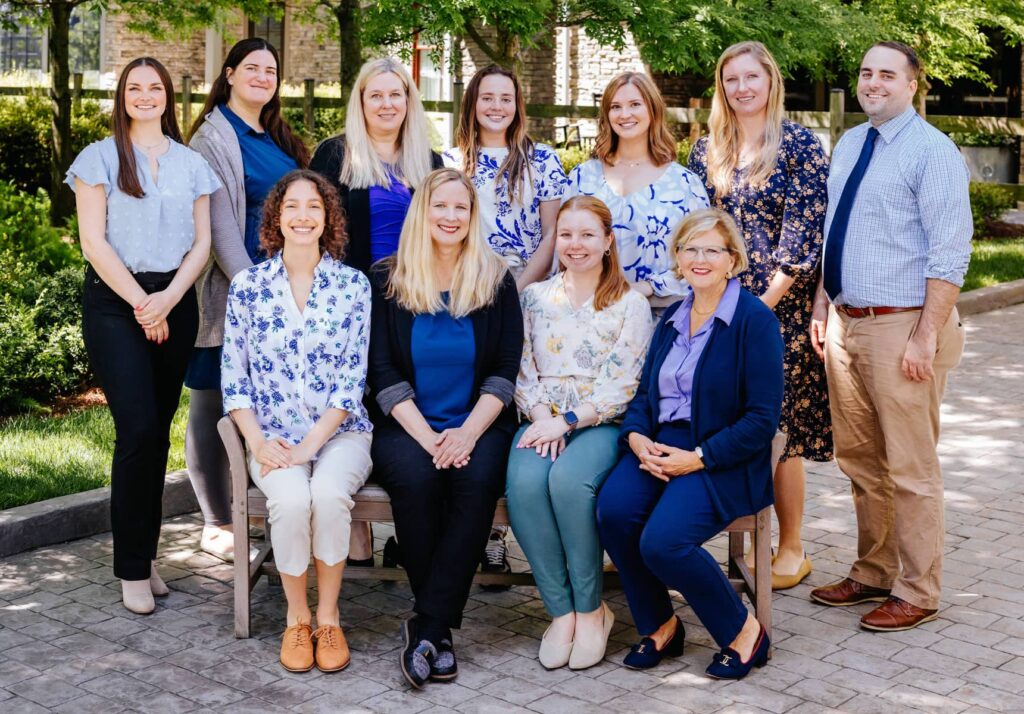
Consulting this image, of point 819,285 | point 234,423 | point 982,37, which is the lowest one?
point 234,423

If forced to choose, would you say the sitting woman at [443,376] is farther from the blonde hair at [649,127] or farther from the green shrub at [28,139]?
the green shrub at [28,139]

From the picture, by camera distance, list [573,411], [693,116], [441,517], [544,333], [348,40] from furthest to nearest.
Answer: [693,116] < [348,40] < [544,333] < [573,411] < [441,517]

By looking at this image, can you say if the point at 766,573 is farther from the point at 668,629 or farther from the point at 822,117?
the point at 822,117

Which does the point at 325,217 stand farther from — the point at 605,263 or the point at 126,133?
the point at 605,263

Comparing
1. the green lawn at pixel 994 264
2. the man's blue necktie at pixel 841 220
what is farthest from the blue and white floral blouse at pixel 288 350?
the green lawn at pixel 994 264

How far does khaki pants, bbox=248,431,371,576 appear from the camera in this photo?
475 centimetres

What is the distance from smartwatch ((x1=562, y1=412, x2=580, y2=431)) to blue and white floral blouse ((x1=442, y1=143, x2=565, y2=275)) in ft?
2.85

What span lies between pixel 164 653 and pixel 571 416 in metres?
1.75

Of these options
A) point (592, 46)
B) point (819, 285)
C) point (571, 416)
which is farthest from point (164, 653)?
point (592, 46)

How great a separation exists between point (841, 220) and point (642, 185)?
2.76 feet

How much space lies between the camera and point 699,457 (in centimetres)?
471

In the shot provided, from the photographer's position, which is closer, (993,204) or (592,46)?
(993,204)

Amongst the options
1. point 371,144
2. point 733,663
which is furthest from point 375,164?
point 733,663

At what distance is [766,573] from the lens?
4.85 meters
